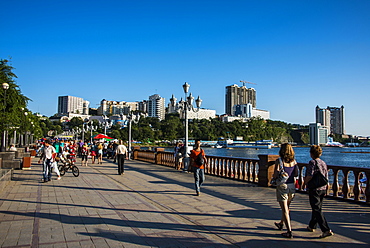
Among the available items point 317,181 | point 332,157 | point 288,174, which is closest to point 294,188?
point 288,174

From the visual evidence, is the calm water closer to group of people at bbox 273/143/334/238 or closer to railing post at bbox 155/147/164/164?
railing post at bbox 155/147/164/164

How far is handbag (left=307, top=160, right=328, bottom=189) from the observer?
213 inches

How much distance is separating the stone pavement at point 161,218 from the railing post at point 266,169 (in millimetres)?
574

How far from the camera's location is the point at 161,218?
668 cm

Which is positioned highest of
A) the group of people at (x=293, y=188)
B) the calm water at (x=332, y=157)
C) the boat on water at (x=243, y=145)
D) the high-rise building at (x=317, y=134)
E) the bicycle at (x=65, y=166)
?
the high-rise building at (x=317, y=134)

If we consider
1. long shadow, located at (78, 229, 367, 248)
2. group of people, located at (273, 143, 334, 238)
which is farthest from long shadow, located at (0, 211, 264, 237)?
group of people, located at (273, 143, 334, 238)

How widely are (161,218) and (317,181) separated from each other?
323 cm

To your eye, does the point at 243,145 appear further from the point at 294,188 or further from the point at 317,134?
the point at 294,188

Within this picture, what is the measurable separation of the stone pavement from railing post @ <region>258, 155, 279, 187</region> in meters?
0.57

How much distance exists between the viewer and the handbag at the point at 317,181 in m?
5.41

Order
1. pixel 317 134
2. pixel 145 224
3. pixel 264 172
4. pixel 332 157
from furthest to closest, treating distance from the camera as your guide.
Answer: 1. pixel 317 134
2. pixel 332 157
3. pixel 264 172
4. pixel 145 224

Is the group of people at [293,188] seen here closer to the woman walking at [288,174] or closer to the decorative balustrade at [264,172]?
the woman walking at [288,174]

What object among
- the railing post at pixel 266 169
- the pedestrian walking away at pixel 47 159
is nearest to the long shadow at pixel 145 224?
the railing post at pixel 266 169

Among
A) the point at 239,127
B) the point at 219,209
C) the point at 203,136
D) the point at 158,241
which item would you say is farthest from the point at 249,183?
the point at 239,127
